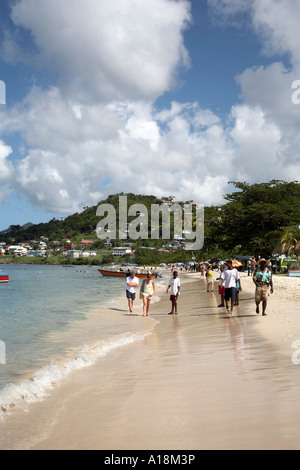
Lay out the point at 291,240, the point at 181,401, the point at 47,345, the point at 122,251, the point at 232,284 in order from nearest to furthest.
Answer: the point at 181,401
the point at 47,345
the point at 232,284
the point at 291,240
the point at 122,251

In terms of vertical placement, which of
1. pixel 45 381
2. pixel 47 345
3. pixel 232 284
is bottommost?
pixel 47 345

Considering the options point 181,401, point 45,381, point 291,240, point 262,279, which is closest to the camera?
point 181,401

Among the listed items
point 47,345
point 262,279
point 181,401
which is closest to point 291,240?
point 262,279

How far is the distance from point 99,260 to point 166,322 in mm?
139626

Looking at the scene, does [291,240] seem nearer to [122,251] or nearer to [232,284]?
[232,284]

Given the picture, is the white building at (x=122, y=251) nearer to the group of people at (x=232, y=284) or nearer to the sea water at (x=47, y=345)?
the sea water at (x=47, y=345)

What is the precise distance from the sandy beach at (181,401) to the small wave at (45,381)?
0.22m

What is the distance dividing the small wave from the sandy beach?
0.71 feet

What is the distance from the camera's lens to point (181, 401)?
15.0 ft

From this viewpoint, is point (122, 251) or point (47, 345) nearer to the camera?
point (47, 345)

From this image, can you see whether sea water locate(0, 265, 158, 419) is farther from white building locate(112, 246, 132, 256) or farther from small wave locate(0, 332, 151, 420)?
white building locate(112, 246, 132, 256)

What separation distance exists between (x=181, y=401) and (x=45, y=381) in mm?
2545

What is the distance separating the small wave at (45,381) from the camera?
511 cm
